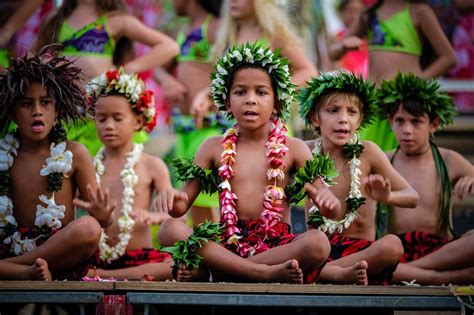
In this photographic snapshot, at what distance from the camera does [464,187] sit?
243 inches

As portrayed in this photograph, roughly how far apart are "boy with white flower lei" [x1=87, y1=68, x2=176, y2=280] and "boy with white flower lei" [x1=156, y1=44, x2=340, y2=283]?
1.00m

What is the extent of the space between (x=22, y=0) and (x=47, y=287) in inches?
139

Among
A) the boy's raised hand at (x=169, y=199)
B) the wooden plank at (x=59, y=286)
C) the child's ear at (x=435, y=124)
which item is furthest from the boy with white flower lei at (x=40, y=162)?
the child's ear at (x=435, y=124)

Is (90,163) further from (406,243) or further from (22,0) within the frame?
(22,0)

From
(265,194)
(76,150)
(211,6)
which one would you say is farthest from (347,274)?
(211,6)

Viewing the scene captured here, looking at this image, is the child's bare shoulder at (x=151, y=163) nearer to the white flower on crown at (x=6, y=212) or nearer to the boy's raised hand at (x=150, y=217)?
the boy's raised hand at (x=150, y=217)

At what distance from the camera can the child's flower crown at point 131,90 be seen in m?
6.74

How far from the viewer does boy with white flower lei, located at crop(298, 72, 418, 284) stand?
582 cm

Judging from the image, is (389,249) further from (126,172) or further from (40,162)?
(126,172)

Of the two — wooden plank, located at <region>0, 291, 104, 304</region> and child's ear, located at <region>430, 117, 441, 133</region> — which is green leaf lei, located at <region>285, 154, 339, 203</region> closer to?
wooden plank, located at <region>0, 291, 104, 304</region>

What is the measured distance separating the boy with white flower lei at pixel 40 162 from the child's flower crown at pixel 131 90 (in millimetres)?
902

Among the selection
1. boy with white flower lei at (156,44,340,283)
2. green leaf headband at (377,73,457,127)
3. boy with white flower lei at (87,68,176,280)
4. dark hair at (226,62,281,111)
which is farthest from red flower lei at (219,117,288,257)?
green leaf headband at (377,73,457,127)

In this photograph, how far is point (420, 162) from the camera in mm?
6531

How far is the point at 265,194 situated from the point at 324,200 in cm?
42
